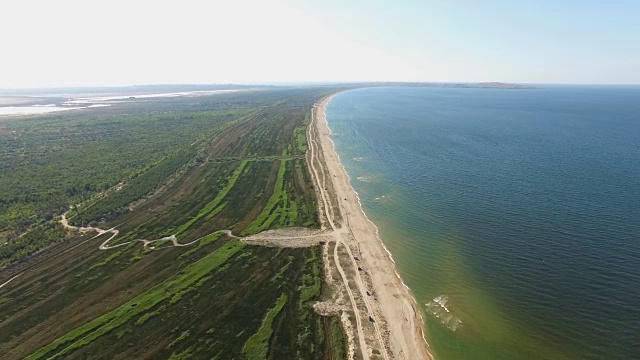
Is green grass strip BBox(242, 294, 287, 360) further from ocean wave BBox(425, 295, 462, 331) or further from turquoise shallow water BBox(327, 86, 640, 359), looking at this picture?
ocean wave BBox(425, 295, 462, 331)

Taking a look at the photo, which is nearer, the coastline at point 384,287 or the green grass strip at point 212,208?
the coastline at point 384,287

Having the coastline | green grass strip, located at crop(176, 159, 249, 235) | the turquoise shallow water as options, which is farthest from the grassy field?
the turquoise shallow water

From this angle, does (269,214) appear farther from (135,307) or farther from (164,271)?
(135,307)

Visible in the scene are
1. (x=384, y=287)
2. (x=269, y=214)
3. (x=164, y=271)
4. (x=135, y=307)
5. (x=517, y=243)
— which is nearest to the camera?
(x=135, y=307)

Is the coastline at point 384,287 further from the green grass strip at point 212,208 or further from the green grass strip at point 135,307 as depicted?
the green grass strip at point 212,208

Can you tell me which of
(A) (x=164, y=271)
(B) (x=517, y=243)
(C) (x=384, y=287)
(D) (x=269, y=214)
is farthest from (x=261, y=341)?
(B) (x=517, y=243)

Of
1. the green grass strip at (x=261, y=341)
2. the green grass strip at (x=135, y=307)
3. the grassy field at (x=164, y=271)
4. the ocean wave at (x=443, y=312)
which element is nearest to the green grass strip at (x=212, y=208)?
the grassy field at (x=164, y=271)

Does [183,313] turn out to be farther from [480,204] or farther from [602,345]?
[480,204]
